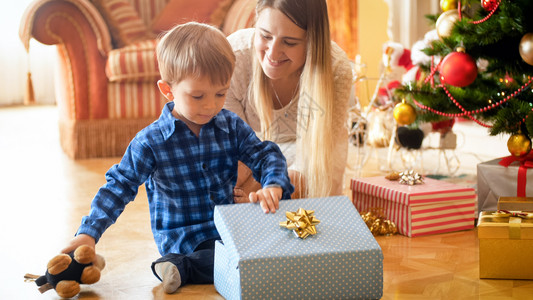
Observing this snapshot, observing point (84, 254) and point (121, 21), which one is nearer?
point (84, 254)

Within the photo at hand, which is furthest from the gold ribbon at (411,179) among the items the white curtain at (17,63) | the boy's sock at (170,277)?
the white curtain at (17,63)

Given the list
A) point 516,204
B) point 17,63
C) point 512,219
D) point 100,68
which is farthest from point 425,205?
point 17,63

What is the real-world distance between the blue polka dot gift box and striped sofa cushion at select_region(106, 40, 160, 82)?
1.93 m

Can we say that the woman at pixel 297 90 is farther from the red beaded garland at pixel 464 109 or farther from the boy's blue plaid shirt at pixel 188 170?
the red beaded garland at pixel 464 109

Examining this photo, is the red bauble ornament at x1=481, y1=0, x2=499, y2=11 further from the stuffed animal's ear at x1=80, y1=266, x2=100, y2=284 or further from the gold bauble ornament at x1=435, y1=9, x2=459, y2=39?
the stuffed animal's ear at x1=80, y1=266, x2=100, y2=284

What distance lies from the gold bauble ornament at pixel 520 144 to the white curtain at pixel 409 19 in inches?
98.5

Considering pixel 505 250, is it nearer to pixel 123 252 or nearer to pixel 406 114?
pixel 406 114

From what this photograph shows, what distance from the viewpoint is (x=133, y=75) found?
314 centimetres

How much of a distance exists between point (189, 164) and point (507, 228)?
2.35 feet

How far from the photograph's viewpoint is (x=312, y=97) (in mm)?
1739

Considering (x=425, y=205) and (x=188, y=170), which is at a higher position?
(x=188, y=170)

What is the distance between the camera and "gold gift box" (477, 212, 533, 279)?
1.45 m

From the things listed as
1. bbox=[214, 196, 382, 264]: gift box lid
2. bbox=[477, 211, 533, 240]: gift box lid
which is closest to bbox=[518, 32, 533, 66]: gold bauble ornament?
bbox=[477, 211, 533, 240]: gift box lid

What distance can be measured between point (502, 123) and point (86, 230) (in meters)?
1.22
